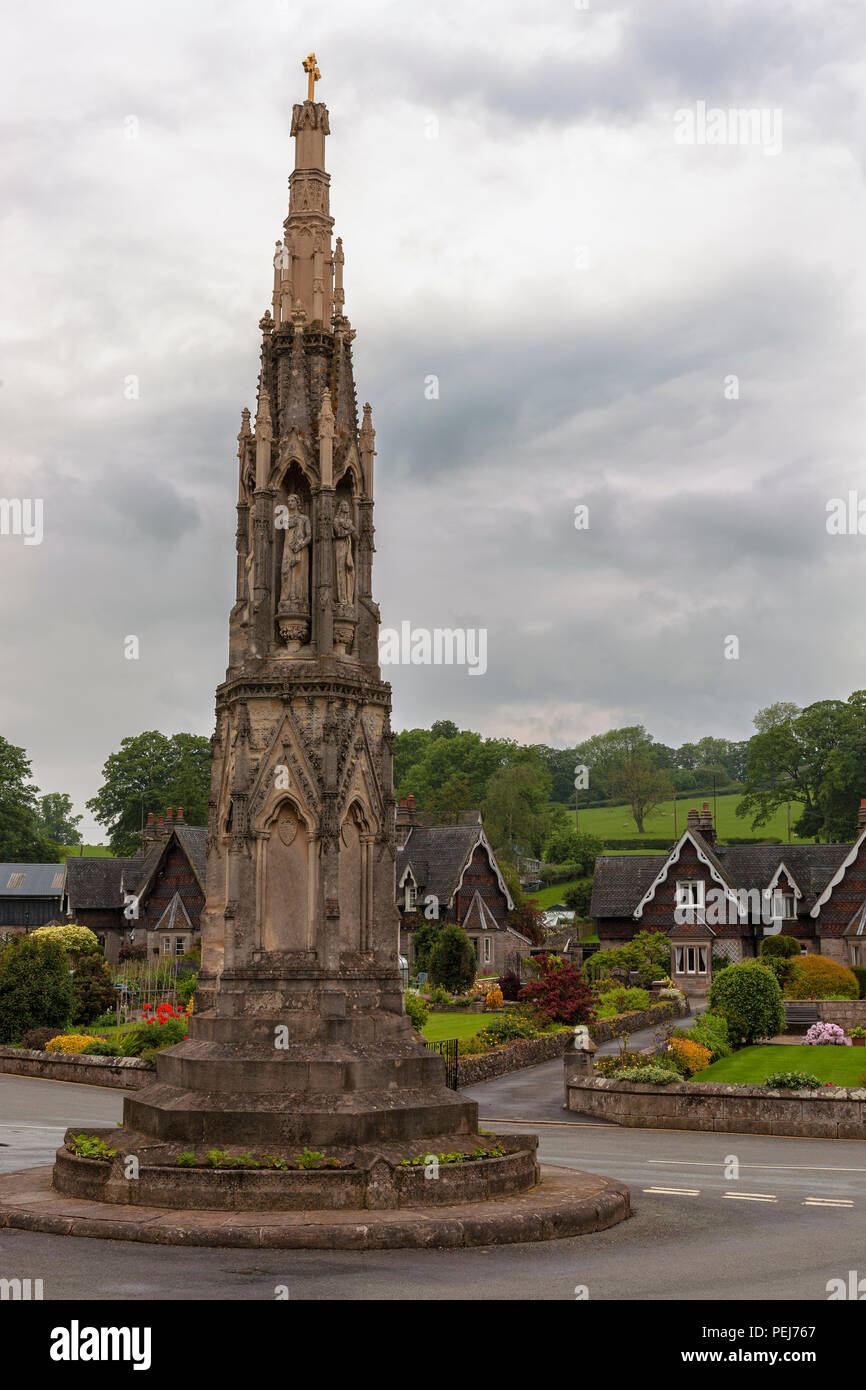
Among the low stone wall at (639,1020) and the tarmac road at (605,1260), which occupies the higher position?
the tarmac road at (605,1260)

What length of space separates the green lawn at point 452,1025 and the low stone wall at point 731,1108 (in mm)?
10832

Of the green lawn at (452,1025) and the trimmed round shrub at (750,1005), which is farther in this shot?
the green lawn at (452,1025)

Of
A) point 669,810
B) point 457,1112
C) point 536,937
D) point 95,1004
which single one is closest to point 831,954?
point 536,937

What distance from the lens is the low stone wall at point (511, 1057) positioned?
33.1 m

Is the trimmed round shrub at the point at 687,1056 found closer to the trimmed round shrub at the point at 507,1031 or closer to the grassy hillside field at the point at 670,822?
the trimmed round shrub at the point at 507,1031

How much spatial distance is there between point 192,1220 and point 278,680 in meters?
6.56

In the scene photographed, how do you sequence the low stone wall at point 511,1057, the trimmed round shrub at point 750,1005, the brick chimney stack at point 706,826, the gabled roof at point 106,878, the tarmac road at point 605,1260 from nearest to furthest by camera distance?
1. the tarmac road at point 605,1260
2. the low stone wall at point 511,1057
3. the trimmed round shrub at point 750,1005
4. the gabled roof at point 106,878
5. the brick chimney stack at point 706,826

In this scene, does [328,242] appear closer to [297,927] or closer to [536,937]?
[297,927]

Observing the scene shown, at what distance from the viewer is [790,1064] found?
109ft

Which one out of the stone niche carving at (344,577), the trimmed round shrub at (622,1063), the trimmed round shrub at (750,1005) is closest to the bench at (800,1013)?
the trimmed round shrub at (750,1005)

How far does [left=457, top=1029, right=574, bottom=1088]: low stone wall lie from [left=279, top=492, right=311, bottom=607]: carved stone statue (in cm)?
1806

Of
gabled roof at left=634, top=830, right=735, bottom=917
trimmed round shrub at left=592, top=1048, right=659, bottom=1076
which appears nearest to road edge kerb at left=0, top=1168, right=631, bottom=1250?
trimmed round shrub at left=592, top=1048, right=659, bottom=1076

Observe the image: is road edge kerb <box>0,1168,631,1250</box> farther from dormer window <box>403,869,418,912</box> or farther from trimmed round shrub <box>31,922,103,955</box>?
dormer window <box>403,869,418,912</box>

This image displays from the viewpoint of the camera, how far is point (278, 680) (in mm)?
16375
